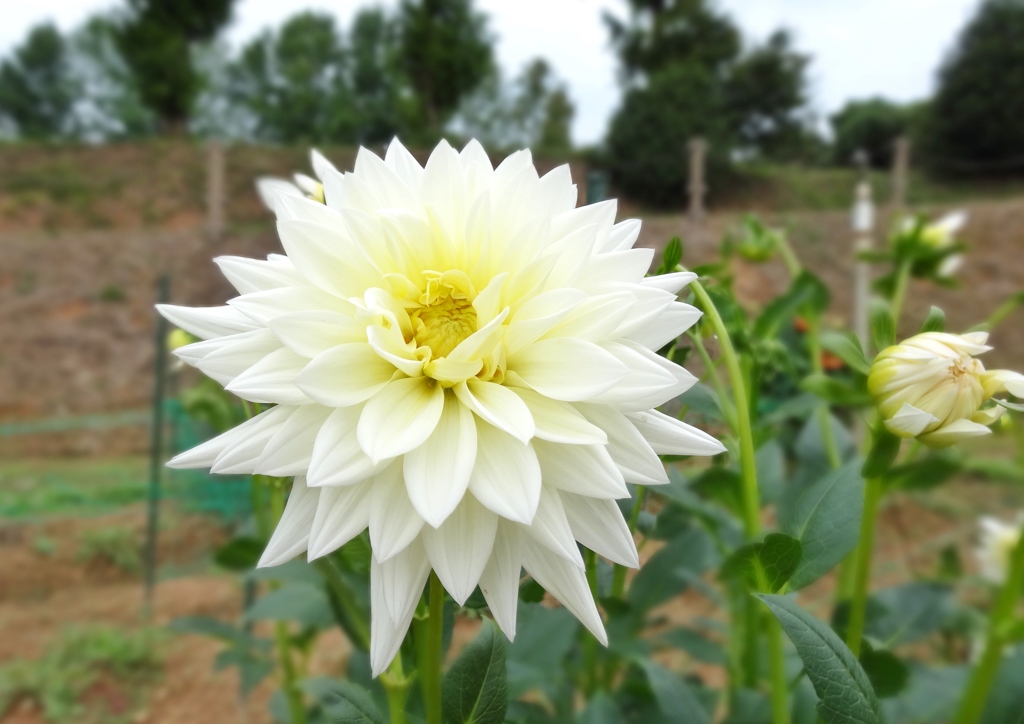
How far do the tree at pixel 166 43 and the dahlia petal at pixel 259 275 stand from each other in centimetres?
1156

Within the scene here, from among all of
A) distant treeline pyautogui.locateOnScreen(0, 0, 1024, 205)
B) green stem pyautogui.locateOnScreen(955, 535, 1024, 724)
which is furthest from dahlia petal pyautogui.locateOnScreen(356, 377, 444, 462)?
distant treeline pyautogui.locateOnScreen(0, 0, 1024, 205)

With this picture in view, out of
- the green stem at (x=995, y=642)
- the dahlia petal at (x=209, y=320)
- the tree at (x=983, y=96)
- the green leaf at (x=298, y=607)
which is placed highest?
the tree at (x=983, y=96)

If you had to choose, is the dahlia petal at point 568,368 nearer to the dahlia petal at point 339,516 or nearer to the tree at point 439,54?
the dahlia petal at point 339,516

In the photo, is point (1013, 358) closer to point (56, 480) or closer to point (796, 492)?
point (796, 492)

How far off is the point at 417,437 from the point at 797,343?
3.45 feet

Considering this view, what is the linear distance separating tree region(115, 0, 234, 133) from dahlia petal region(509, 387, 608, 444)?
38.2 feet

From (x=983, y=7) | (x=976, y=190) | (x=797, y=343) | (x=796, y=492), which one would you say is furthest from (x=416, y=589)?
(x=983, y=7)

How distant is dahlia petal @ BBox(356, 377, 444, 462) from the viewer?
13.1 inches

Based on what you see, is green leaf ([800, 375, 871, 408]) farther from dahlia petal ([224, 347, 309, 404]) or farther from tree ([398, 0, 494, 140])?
tree ([398, 0, 494, 140])

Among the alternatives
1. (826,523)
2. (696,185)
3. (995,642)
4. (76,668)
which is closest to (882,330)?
(826,523)

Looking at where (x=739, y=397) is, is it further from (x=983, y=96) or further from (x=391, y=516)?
(x=983, y=96)

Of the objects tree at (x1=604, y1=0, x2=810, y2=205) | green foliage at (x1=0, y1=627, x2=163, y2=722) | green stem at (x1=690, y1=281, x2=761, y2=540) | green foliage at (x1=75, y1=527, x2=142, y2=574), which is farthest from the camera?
tree at (x1=604, y1=0, x2=810, y2=205)

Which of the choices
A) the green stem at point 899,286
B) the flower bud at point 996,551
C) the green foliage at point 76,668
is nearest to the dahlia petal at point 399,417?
the green stem at point 899,286

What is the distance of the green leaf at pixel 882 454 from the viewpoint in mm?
453
